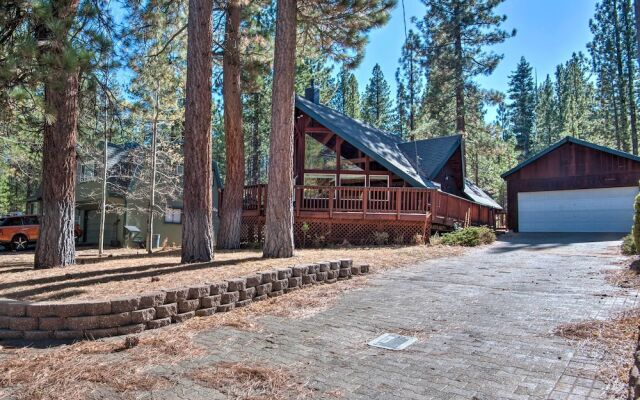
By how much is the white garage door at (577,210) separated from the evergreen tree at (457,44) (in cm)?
744

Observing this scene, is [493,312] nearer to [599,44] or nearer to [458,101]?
[458,101]

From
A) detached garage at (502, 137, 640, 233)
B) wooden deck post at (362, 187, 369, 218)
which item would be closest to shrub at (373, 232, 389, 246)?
wooden deck post at (362, 187, 369, 218)

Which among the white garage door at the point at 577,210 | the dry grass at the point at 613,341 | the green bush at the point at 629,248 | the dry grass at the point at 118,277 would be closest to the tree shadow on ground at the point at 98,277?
the dry grass at the point at 118,277

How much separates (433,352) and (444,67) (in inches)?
942

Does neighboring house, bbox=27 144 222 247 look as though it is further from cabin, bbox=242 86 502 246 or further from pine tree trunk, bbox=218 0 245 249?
pine tree trunk, bbox=218 0 245 249

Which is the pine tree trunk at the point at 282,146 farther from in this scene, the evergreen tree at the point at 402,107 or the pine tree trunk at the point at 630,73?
the evergreen tree at the point at 402,107

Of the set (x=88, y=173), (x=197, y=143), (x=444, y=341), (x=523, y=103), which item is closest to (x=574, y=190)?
(x=197, y=143)

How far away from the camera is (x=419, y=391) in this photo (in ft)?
9.32

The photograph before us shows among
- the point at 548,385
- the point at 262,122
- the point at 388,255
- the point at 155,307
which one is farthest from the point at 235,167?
the point at 262,122

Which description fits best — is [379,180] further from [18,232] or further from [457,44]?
[18,232]

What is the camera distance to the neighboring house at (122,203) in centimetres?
1955

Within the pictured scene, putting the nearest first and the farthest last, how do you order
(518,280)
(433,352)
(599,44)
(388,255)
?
(433,352)
(518,280)
(388,255)
(599,44)

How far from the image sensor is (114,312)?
420 cm

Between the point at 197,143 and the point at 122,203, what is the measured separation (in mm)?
15096
